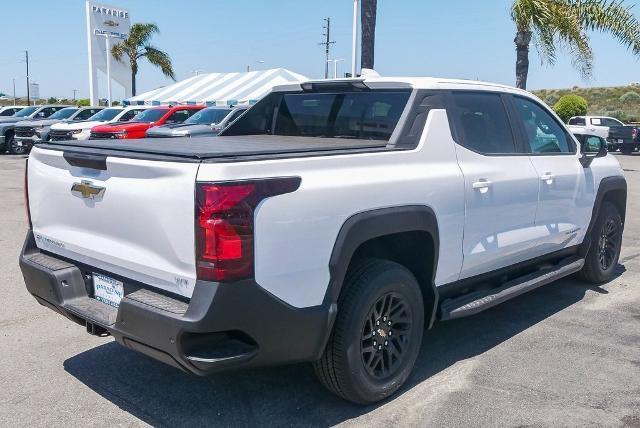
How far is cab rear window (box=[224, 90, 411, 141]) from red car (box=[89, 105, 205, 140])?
37.4 ft

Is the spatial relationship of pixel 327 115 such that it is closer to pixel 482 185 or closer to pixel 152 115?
pixel 482 185

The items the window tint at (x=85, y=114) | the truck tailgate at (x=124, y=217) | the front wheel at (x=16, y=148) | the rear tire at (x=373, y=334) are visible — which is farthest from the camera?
the window tint at (x=85, y=114)

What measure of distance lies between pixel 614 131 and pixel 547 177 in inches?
960

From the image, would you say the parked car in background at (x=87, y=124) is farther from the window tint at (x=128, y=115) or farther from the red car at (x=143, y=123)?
the red car at (x=143, y=123)

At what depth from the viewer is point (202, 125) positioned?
614 inches

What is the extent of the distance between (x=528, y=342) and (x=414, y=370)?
111 centimetres

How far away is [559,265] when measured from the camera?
5.39 meters

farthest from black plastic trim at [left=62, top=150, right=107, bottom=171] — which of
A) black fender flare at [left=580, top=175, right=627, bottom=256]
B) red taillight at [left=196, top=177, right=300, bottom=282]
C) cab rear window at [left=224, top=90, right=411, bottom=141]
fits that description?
black fender flare at [left=580, top=175, right=627, bottom=256]

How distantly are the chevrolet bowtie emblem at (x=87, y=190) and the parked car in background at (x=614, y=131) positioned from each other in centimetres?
2584

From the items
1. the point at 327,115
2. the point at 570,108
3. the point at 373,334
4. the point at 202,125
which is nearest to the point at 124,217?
the point at 373,334

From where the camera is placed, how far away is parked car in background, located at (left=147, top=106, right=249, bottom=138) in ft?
47.6

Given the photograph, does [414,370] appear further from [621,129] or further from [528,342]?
[621,129]

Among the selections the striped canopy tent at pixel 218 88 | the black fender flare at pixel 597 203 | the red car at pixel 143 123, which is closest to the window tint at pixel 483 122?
the black fender flare at pixel 597 203

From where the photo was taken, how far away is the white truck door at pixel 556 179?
4.94 m
